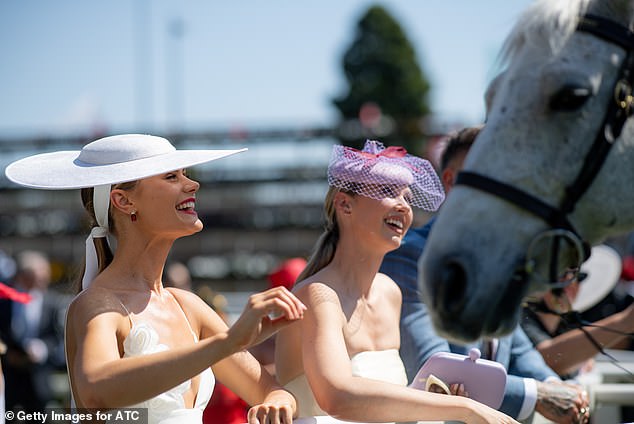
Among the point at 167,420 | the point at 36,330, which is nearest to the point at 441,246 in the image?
the point at 167,420

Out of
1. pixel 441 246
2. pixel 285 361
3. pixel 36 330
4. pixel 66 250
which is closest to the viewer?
pixel 441 246

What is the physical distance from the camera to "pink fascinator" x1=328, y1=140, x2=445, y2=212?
338 cm

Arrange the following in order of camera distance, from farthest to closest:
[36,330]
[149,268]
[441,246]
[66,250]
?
[66,250] → [36,330] → [149,268] → [441,246]

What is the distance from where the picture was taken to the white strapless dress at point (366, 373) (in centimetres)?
315

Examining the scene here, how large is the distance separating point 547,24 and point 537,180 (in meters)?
0.41

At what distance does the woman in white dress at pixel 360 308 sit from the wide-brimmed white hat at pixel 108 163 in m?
0.63

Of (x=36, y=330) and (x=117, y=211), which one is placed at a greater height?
(x=117, y=211)

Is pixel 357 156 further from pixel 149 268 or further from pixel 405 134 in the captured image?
pixel 405 134

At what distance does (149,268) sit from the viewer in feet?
9.62

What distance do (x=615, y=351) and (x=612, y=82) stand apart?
5755 mm

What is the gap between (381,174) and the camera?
11.1ft

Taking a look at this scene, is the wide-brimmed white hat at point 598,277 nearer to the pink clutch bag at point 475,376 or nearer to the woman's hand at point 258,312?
the pink clutch bag at point 475,376

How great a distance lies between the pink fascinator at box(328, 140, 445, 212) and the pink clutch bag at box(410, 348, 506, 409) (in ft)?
2.25

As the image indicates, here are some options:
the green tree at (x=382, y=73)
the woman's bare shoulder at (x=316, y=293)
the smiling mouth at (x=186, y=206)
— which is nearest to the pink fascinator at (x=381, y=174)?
the woman's bare shoulder at (x=316, y=293)
